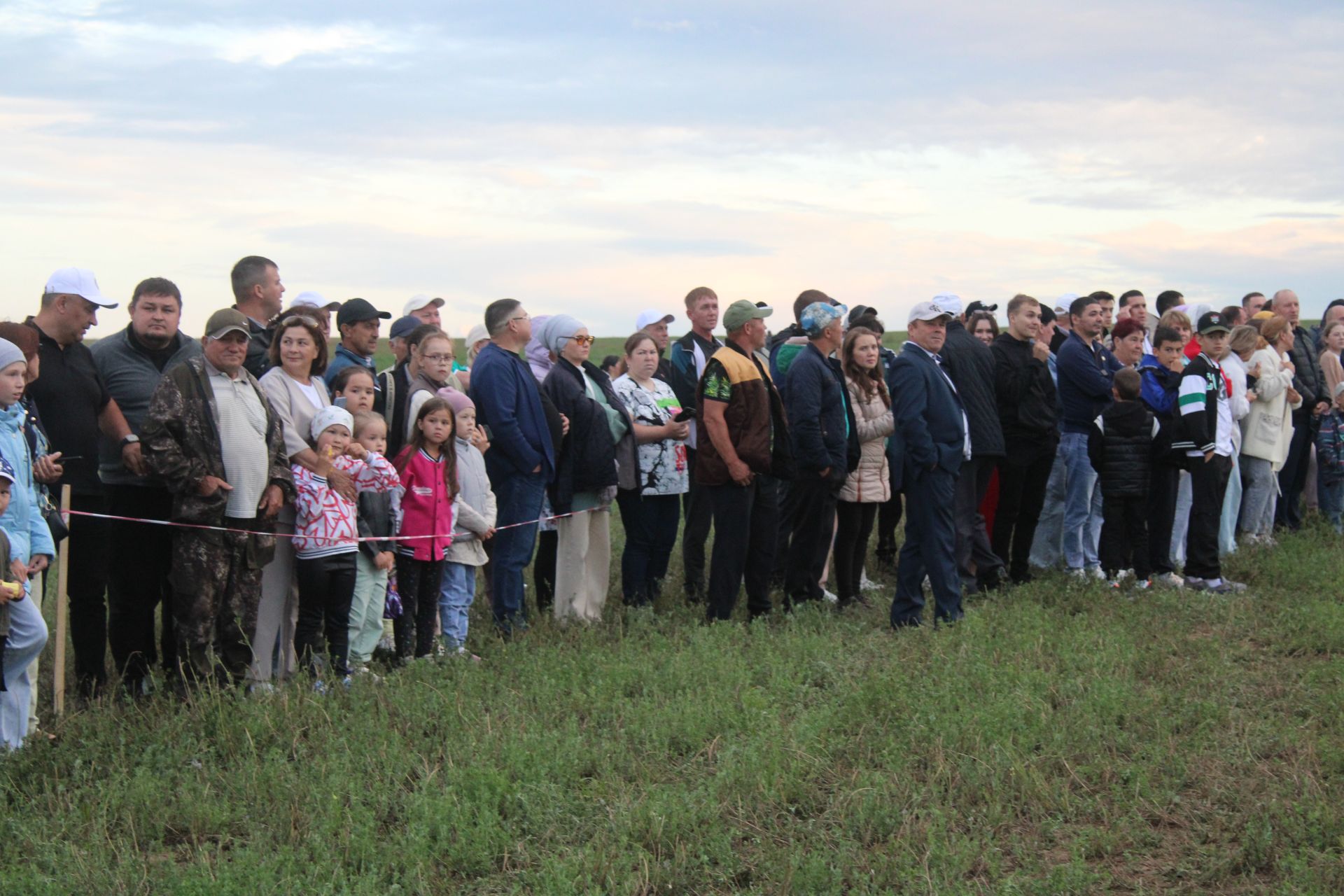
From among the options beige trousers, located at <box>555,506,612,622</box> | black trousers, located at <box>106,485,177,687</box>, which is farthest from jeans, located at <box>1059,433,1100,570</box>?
black trousers, located at <box>106,485,177,687</box>

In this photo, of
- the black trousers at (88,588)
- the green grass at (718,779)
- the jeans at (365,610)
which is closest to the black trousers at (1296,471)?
the green grass at (718,779)

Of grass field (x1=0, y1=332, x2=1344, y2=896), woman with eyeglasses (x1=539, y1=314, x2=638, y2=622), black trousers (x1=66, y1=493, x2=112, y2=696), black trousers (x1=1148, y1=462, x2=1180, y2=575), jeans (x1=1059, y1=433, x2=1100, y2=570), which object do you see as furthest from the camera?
jeans (x1=1059, y1=433, x2=1100, y2=570)

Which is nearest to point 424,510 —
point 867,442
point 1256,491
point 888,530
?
point 867,442

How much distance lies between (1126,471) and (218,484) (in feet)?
24.1

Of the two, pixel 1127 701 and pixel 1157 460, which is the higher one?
pixel 1157 460

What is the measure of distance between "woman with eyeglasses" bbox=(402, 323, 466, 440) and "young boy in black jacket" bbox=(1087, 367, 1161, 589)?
5555 millimetres

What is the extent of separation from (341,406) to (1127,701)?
4.97 m

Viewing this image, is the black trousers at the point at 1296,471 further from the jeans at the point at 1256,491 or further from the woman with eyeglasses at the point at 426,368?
the woman with eyeglasses at the point at 426,368

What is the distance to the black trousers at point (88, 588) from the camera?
731 cm

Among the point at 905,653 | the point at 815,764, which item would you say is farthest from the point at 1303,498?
the point at 815,764

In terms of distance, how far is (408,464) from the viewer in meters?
8.22

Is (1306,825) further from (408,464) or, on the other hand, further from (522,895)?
(408,464)

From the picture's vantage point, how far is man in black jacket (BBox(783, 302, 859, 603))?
9609 mm

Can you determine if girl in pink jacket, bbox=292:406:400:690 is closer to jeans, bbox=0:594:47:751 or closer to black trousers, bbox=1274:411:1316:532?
jeans, bbox=0:594:47:751
